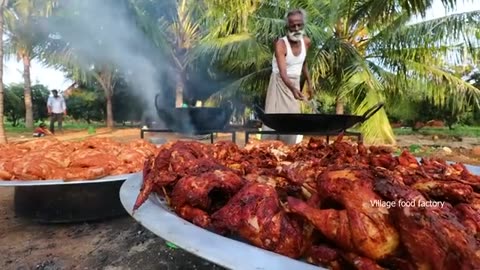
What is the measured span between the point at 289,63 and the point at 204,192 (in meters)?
3.40

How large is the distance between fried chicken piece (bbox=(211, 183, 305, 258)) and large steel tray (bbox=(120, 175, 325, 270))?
8cm

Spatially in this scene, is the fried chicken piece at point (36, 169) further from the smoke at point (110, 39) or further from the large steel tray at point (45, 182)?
the smoke at point (110, 39)

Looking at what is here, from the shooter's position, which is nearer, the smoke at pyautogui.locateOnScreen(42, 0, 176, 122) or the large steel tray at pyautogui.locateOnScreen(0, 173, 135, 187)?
the large steel tray at pyautogui.locateOnScreen(0, 173, 135, 187)

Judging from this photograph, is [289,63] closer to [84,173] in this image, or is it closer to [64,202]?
[84,173]

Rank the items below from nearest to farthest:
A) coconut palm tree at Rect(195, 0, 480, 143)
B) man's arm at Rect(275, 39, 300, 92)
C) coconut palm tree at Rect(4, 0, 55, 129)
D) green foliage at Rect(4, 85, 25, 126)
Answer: man's arm at Rect(275, 39, 300, 92)
coconut palm tree at Rect(195, 0, 480, 143)
coconut palm tree at Rect(4, 0, 55, 129)
green foliage at Rect(4, 85, 25, 126)

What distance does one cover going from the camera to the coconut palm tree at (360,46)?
860 cm

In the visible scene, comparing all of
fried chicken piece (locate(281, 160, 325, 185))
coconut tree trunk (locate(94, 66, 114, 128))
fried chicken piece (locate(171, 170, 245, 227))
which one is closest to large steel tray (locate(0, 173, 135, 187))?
fried chicken piece (locate(171, 170, 245, 227))

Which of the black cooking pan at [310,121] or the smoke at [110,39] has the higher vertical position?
the smoke at [110,39]

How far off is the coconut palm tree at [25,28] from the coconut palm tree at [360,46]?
976 cm

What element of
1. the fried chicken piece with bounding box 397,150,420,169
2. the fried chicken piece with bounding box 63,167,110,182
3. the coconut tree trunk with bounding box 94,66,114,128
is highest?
the coconut tree trunk with bounding box 94,66,114,128

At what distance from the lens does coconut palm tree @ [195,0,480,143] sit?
28.2ft

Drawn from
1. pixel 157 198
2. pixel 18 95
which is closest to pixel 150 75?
pixel 18 95

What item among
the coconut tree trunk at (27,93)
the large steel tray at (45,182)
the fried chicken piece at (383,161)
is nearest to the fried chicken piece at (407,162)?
the fried chicken piece at (383,161)

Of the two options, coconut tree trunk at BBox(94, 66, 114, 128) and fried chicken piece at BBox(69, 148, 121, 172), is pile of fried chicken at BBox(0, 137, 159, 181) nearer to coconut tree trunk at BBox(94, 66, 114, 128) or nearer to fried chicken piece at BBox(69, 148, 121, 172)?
fried chicken piece at BBox(69, 148, 121, 172)
